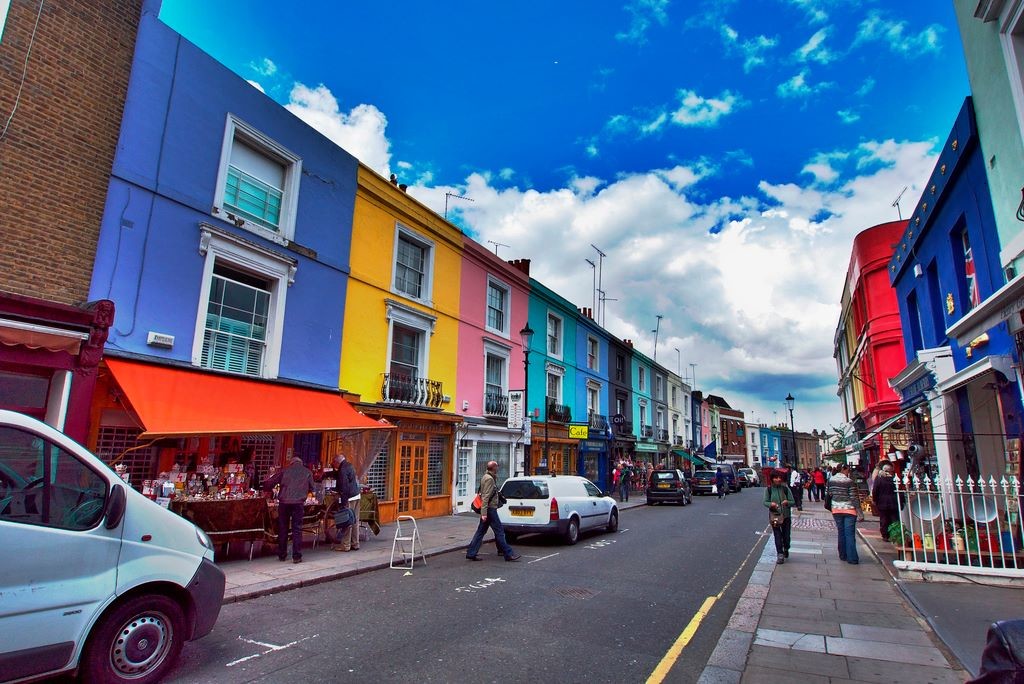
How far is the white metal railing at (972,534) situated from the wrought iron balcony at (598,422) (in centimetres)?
1875

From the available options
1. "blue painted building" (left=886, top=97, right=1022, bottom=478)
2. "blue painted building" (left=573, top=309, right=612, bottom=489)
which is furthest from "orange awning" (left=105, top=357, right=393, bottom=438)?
"blue painted building" (left=573, top=309, right=612, bottom=489)

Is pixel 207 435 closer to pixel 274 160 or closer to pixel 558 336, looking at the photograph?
pixel 274 160

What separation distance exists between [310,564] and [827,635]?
24.7 ft

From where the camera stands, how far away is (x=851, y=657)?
4852 mm

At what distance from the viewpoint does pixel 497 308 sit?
2112cm

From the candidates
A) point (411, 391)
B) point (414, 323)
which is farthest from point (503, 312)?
point (411, 391)

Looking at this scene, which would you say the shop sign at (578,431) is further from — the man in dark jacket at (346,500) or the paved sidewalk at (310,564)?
the man in dark jacket at (346,500)

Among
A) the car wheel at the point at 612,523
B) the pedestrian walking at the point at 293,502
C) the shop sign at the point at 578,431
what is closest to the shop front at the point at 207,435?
the pedestrian walking at the point at 293,502

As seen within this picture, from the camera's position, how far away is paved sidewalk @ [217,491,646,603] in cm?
754

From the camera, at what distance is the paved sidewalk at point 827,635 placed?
4.48 m

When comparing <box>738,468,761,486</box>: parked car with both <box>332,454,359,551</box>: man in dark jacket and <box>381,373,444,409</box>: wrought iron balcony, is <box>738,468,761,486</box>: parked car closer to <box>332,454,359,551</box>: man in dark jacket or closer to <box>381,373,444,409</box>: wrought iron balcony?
<box>381,373,444,409</box>: wrought iron balcony

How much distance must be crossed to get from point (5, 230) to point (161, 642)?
7.51 m

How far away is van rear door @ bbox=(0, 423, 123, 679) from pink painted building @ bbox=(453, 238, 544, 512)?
1383 centimetres

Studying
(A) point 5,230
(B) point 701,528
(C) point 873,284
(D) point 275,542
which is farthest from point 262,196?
(C) point 873,284
